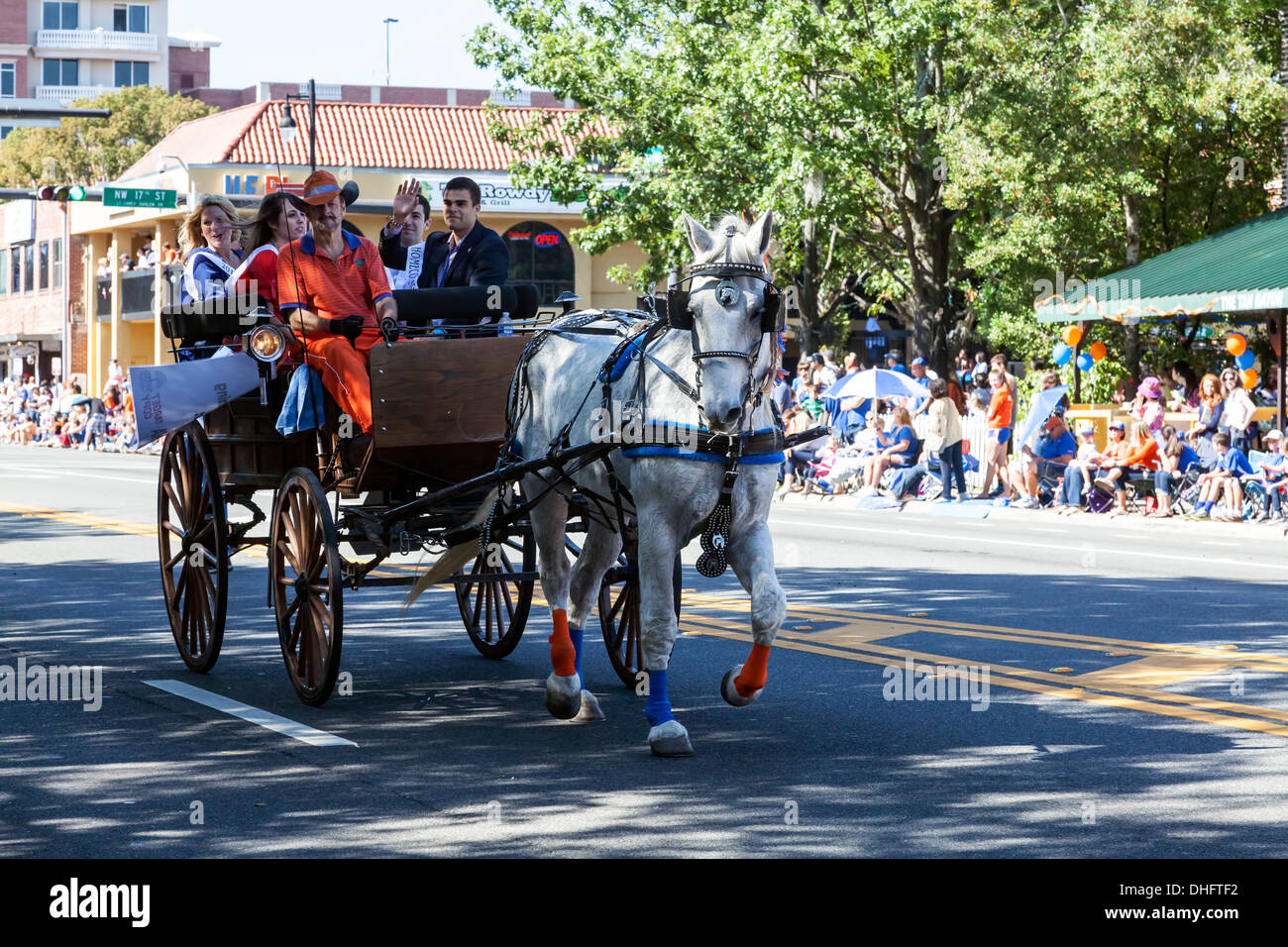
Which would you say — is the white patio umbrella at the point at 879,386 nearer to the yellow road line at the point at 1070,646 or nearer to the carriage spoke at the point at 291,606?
the yellow road line at the point at 1070,646

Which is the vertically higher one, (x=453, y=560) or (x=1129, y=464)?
(x=1129, y=464)

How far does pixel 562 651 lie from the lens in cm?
791

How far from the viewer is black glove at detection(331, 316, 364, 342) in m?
8.82

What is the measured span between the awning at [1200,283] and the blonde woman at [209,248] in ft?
51.5

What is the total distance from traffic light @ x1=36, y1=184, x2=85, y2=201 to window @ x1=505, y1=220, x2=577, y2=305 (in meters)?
20.6

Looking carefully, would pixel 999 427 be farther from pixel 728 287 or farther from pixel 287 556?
Answer: pixel 728 287

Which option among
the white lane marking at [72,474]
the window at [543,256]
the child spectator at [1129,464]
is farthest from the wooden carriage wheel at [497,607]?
the window at [543,256]

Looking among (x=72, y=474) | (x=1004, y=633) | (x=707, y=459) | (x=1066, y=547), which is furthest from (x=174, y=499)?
(x=72, y=474)

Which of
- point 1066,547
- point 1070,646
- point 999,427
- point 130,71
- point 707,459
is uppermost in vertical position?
point 130,71

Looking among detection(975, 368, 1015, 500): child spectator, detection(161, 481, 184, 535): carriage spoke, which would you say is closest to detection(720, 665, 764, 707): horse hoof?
detection(161, 481, 184, 535): carriage spoke

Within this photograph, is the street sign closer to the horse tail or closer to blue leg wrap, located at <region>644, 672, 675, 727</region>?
the horse tail

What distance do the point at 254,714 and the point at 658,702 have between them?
2134 millimetres

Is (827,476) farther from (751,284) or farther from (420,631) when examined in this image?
(751,284)

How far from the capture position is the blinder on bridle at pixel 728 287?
22.9ft
